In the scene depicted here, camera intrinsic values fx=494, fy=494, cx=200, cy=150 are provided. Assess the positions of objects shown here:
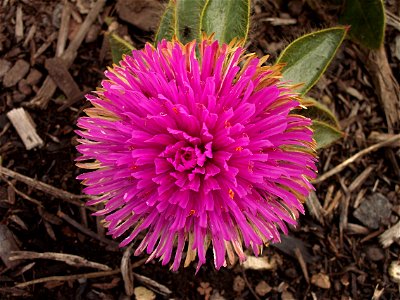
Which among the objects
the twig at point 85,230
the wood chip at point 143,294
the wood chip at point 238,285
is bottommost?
the wood chip at point 143,294

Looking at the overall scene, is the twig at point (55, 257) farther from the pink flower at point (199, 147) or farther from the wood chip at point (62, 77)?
the wood chip at point (62, 77)

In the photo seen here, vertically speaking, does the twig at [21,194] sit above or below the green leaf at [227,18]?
below

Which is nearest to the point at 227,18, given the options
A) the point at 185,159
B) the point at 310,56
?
the point at 310,56

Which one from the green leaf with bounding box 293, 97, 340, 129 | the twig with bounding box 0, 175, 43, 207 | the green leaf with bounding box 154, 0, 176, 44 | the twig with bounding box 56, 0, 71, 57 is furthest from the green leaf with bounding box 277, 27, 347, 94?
the twig with bounding box 0, 175, 43, 207

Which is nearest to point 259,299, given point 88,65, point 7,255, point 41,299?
point 41,299

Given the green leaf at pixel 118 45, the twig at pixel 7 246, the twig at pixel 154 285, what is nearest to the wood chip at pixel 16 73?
the green leaf at pixel 118 45

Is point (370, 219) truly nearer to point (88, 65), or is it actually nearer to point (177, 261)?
point (177, 261)

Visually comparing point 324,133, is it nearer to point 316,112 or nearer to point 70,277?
point 316,112
